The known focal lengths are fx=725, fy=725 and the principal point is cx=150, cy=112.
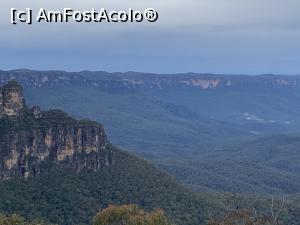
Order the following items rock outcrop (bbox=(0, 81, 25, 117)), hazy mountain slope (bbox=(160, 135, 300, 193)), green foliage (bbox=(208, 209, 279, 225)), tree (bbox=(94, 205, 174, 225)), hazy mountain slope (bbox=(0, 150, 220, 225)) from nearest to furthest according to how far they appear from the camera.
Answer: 1. tree (bbox=(94, 205, 174, 225))
2. green foliage (bbox=(208, 209, 279, 225))
3. hazy mountain slope (bbox=(0, 150, 220, 225))
4. rock outcrop (bbox=(0, 81, 25, 117))
5. hazy mountain slope (bbox=(160, 135, 300, 193))

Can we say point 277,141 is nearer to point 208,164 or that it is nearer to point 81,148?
point 208,164

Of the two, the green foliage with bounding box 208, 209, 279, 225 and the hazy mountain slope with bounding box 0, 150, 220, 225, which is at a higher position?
the green foliage with bounding box 208, 209, 279, 225

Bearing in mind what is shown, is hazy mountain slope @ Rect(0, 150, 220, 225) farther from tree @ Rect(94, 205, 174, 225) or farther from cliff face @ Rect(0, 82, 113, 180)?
tree @ Rect(94, 205, 174, 225)

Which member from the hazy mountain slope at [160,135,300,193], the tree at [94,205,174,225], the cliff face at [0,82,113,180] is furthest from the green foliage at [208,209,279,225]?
the hazy mountain slope at [160,135,300,193]

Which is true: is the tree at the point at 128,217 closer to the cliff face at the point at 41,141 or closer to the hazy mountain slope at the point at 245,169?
the cliff face at the point at 41,141

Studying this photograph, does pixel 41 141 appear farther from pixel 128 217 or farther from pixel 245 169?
pixel 245 169

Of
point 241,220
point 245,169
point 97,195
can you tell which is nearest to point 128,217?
point 241,220
